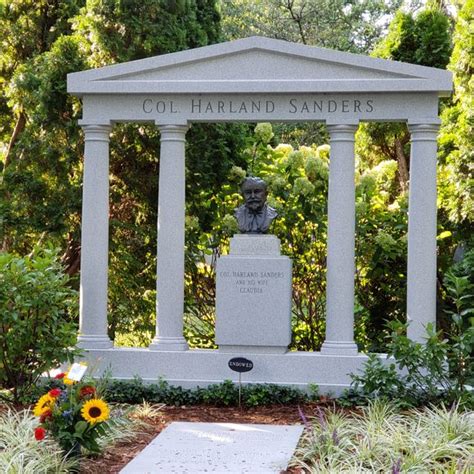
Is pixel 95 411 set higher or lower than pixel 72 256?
lower

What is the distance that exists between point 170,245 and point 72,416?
16.4 feet

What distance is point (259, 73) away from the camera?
12352 mm

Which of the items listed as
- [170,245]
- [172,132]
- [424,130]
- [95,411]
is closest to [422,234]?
[424,130]

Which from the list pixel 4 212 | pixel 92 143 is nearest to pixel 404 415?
pixel 92 143

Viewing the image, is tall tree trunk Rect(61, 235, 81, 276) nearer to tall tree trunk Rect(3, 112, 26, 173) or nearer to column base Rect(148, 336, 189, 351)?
tall tree trunk Rect(3, 112, 26, 173)

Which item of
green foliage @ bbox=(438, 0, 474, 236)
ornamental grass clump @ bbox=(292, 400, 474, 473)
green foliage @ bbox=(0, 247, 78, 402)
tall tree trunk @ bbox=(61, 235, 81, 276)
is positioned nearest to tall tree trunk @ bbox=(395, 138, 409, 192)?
green foliage @ bbox=(438, 0, 474, 236)

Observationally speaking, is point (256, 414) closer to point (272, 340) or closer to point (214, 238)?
point (272, 340)

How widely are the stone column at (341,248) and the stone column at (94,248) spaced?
339cm

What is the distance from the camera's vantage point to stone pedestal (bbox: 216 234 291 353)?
40.0 ft

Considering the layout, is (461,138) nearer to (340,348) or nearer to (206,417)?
(340,348)

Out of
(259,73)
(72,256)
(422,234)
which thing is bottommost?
(72,256)

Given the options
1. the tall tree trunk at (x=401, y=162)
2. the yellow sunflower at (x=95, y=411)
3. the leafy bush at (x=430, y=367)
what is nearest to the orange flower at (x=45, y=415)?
the yellow sunflower at (x=95, y=411)

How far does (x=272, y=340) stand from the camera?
12188 mm

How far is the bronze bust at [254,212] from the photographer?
12.5m
